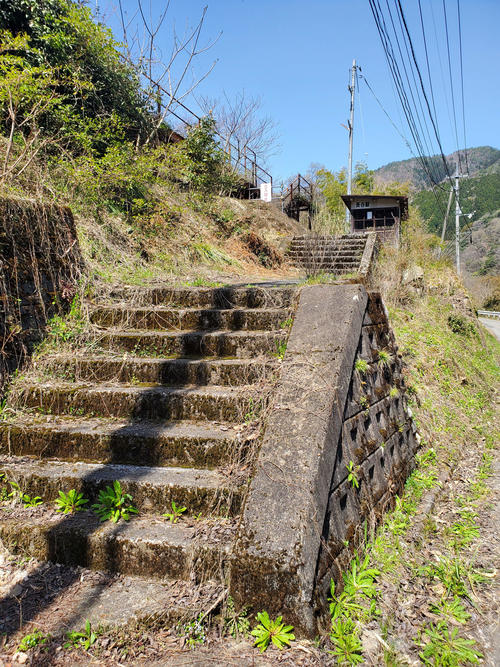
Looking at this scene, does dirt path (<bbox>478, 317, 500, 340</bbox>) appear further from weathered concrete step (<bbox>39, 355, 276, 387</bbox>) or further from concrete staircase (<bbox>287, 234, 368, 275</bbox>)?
weathered concrete step (<bbox>39, 355, 276, 387</bbox>)

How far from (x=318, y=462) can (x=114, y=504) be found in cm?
121

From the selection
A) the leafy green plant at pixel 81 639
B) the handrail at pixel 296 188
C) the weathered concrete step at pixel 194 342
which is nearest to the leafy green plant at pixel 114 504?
the leafy green plant at pixel 81 639

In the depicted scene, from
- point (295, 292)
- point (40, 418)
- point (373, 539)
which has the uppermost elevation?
point (295, 292)

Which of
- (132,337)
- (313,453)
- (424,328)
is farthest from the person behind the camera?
(424,328)

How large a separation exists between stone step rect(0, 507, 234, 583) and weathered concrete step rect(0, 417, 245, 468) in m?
0.40

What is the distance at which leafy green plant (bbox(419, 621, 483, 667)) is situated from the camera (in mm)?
1724

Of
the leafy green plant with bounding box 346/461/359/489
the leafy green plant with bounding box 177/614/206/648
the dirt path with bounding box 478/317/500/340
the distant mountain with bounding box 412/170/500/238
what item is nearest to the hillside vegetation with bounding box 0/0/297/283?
the leafy green plant with bounding box 346/461/359/489

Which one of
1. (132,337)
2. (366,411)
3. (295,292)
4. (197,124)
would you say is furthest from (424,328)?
(197,124)

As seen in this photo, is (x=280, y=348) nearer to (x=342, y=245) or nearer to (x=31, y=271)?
(x=31, y=271)

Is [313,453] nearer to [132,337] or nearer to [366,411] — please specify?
[366,411]

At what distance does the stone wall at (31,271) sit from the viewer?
3375mm

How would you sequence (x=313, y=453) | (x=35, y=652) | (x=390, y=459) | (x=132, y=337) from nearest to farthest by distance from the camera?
(x=35, y=652)
(x=313, y=453)
(x=390, y=459)
(x=132, y=337)

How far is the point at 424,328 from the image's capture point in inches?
Answer: 273

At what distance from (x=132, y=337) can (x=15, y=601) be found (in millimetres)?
2114
